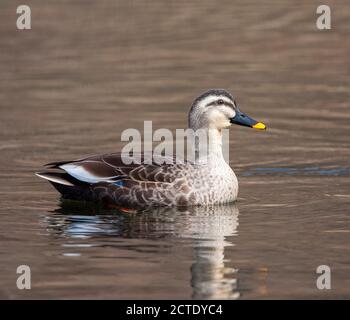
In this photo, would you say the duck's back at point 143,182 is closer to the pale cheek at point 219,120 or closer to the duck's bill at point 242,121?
the pale cheek at point 219,120

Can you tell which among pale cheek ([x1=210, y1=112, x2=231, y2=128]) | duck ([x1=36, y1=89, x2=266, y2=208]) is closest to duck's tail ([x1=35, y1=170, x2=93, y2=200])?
duck ([x1=36, y1=89, x2=266, y2=208])

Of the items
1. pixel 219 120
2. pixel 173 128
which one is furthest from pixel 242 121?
pixel 173 128

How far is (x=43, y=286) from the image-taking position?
10727mm

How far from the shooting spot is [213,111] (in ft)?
46.2

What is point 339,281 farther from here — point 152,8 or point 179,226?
point 152,8

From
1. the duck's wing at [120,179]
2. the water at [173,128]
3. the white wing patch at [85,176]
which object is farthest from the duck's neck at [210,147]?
the white wing patch at [85,176]

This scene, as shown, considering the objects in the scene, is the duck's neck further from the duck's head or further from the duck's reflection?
the duck's reflection

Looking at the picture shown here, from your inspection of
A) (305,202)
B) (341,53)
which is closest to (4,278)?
(305,202)

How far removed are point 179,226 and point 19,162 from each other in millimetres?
3851

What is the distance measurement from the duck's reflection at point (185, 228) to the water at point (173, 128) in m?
0.02

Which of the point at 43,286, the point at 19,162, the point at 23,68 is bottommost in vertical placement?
the point at 43,286

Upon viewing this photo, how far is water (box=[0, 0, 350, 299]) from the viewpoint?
36.5 ft

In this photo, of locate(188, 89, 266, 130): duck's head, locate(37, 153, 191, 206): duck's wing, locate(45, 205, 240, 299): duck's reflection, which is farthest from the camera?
locate(188, 89, 266, 130): duck's head

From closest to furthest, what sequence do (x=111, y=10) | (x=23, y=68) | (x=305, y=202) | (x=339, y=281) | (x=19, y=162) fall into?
(x=339, y=281) < (x=305, y=202) < (x=19, y=162) < (x=23, y=68) < (x=111, y=10)
